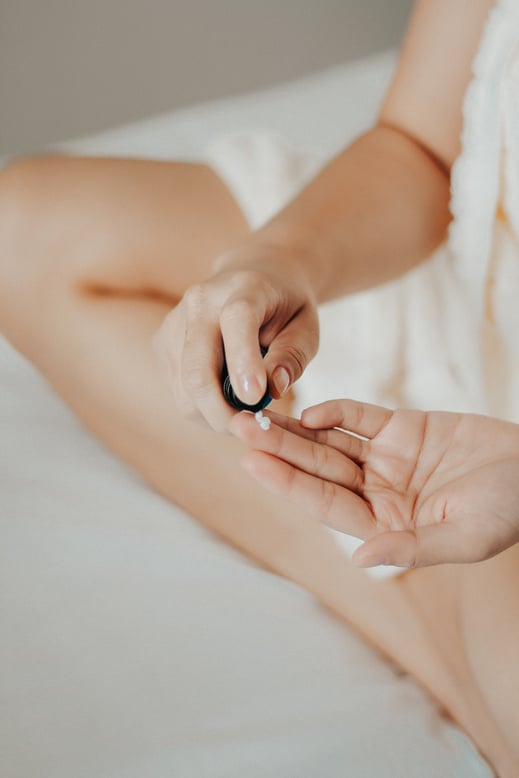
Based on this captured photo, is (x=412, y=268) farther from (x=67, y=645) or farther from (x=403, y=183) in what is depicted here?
(x=67, y=645)

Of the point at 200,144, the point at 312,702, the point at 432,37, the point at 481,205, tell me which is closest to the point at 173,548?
the point at 312,702

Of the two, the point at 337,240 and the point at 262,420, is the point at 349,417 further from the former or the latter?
the point at 337,240

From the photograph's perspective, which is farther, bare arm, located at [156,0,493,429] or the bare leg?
the bare leg

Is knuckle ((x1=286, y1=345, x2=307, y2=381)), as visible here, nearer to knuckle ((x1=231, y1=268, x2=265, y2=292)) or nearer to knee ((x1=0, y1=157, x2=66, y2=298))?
knuckle ((x1=231, y1=268, x2=265, y2=292))

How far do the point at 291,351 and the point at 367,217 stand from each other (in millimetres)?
276

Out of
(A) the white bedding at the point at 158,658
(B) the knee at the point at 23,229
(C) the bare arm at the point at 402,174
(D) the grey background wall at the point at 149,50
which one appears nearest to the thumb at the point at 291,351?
(C) the bare arm at the point at 402,174

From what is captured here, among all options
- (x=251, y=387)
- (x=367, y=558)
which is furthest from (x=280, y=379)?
(x=367, y=558)

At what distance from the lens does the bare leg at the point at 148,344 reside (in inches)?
30.5

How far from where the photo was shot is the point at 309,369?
870 millimetres

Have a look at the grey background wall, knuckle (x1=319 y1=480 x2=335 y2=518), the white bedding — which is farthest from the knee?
the grey background wall

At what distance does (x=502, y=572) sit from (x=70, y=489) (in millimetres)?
454

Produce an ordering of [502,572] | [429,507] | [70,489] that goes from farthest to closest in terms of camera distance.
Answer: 1. [70,489]
2. [502,572]
3. [429,507]

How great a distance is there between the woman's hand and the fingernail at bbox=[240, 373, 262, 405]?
14 mm

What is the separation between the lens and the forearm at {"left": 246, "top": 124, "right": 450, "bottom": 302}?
0.78 meters
